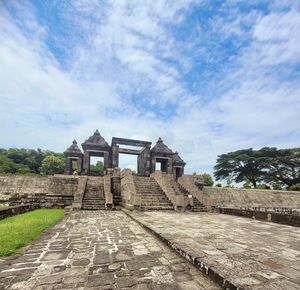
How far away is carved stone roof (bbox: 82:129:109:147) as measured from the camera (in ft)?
70.3

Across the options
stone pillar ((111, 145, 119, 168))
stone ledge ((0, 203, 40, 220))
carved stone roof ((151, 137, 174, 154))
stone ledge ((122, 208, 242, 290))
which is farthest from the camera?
carved stone roof ((151, 137, 174, 154))

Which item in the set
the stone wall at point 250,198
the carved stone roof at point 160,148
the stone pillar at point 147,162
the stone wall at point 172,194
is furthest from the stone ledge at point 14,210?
the carved stone roof at point 160,148

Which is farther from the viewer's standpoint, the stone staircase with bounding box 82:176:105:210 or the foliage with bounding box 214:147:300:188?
the foliage with bounding box 214:147:300:188

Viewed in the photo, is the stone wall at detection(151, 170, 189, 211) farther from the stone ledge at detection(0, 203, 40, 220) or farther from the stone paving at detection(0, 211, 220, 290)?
the stone ledge at detection(0, 203, 40, 220)

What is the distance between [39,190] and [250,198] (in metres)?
16.4

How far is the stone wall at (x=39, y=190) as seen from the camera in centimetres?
1233

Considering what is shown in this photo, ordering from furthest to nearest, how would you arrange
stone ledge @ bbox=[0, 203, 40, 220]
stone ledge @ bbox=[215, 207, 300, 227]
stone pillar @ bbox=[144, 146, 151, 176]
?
stone pillar @ bbox=[144, 146, 151, 176] → stone ledge @ bbox=[0, 203, 40, 220] → stone ledge @ bbox=[215, 207, 300, 227]

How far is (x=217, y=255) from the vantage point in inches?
135

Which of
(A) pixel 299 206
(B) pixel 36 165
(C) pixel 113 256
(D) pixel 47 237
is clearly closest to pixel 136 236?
(C) pixel 113 256

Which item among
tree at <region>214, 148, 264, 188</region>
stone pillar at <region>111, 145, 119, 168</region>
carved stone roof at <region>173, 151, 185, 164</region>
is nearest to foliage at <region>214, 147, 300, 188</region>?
tree at <region>214, 148, 264, 188</region>

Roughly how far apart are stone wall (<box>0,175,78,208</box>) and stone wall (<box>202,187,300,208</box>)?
10107mm

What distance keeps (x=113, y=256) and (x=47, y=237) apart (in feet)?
7.39

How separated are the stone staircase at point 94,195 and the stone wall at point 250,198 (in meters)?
8.03

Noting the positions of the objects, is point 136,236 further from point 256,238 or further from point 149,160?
point 149,160
